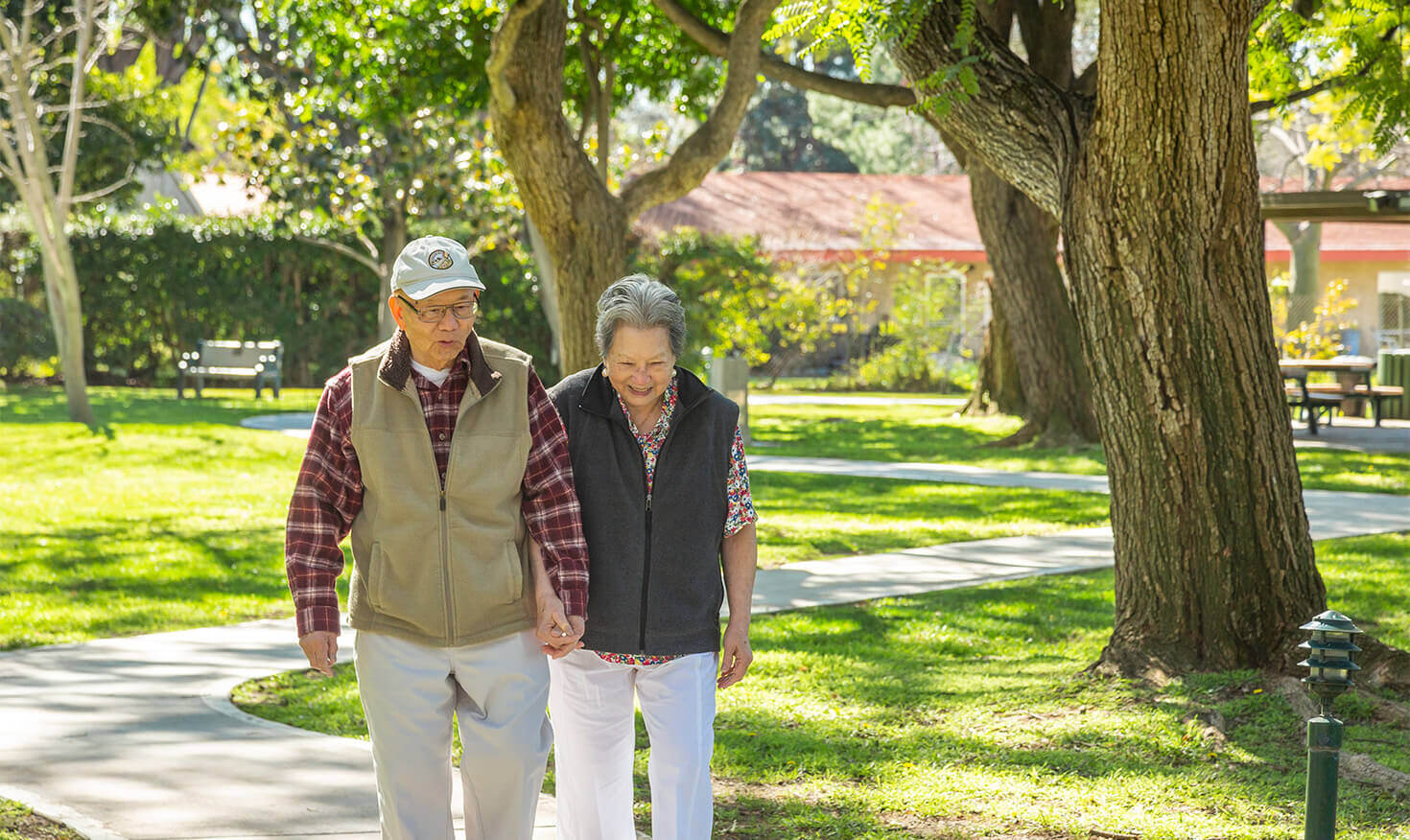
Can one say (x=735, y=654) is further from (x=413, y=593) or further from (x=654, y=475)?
(x=413, y=593)

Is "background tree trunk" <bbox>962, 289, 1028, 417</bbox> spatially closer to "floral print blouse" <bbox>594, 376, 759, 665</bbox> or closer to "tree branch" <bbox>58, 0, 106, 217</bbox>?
"tree branch" <bbox>58, 0, 106, 217</bbox>

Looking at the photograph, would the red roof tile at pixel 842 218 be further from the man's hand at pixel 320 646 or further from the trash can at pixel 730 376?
the man's hand at pixel 320 646

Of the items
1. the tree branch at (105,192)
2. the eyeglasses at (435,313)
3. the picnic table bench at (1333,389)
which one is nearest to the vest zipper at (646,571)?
the eyeglasses at (435,313)

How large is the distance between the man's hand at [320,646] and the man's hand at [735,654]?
0.96 metres

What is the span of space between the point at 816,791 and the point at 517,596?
1996 mm

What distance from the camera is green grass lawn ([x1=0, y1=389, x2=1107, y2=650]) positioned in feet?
28.3

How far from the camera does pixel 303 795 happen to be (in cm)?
507

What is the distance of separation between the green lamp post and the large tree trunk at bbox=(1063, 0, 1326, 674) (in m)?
2.43

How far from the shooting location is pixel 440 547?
3.62 metres

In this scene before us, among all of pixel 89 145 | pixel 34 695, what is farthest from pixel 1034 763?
pixel 89 145

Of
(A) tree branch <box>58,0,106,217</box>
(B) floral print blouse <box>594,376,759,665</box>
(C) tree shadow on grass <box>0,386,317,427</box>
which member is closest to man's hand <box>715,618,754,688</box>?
(B) floral print blouse <box>594,376,759,665</box>

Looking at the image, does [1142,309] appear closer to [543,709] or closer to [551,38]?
[543,709]

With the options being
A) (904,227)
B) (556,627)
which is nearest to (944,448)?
(556,627)

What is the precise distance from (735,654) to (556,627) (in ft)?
1.74
